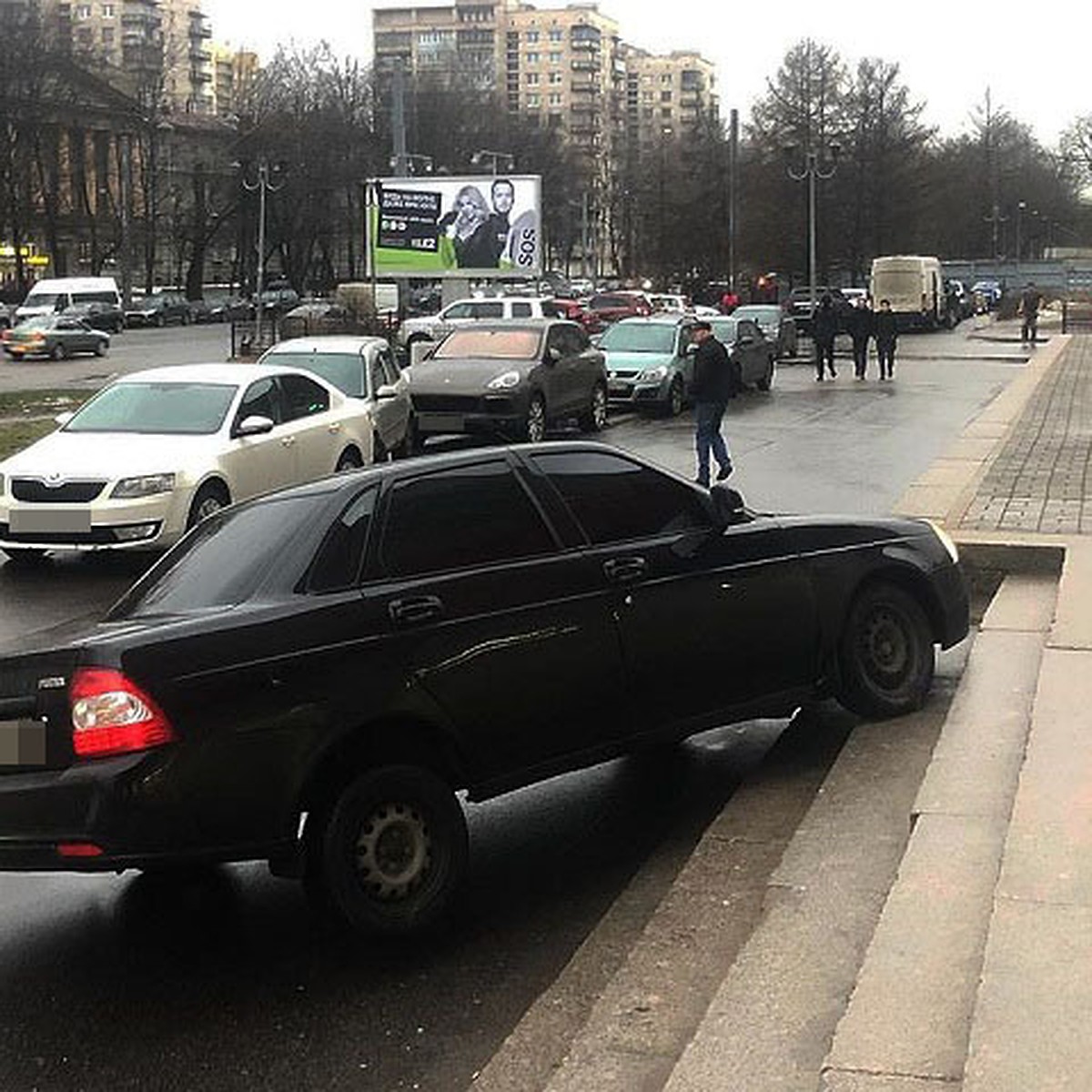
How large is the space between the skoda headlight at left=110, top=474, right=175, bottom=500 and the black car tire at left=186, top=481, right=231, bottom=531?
0.87ft

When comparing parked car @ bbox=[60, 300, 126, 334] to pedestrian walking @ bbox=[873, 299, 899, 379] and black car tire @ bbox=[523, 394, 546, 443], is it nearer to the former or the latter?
pedestrian walking @ bbox=[873, 299, 899, 379]

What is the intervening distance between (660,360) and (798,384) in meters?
7.57

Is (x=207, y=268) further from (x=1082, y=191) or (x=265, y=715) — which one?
(x=265, y=715)

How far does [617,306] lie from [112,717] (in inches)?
1963

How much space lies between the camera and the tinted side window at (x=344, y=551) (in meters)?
5.27

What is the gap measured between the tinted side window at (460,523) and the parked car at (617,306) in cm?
4567

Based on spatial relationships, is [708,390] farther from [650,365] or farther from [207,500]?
[650,365]

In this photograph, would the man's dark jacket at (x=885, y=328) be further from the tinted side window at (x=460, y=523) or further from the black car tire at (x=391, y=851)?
the black car tire at (x=391, y=851)

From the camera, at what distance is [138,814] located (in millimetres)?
4629

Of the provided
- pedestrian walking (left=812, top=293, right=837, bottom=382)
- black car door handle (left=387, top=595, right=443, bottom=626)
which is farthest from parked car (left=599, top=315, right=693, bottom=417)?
black car door handle (left=387, top=595, right=443, bottom=626)

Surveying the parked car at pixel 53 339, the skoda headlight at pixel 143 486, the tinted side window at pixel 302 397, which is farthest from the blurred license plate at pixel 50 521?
the parked car at pixel 53 339

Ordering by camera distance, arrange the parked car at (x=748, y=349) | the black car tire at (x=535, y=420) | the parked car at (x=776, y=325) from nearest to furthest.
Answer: the black car tire at (x=535, y=420), the parked car at (x=748, y=349), the parked car at (x=776, y=325)

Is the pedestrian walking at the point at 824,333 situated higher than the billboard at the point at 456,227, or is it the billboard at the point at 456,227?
the billboard at the point at 456,227

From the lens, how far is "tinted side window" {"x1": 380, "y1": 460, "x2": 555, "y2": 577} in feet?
18.2
